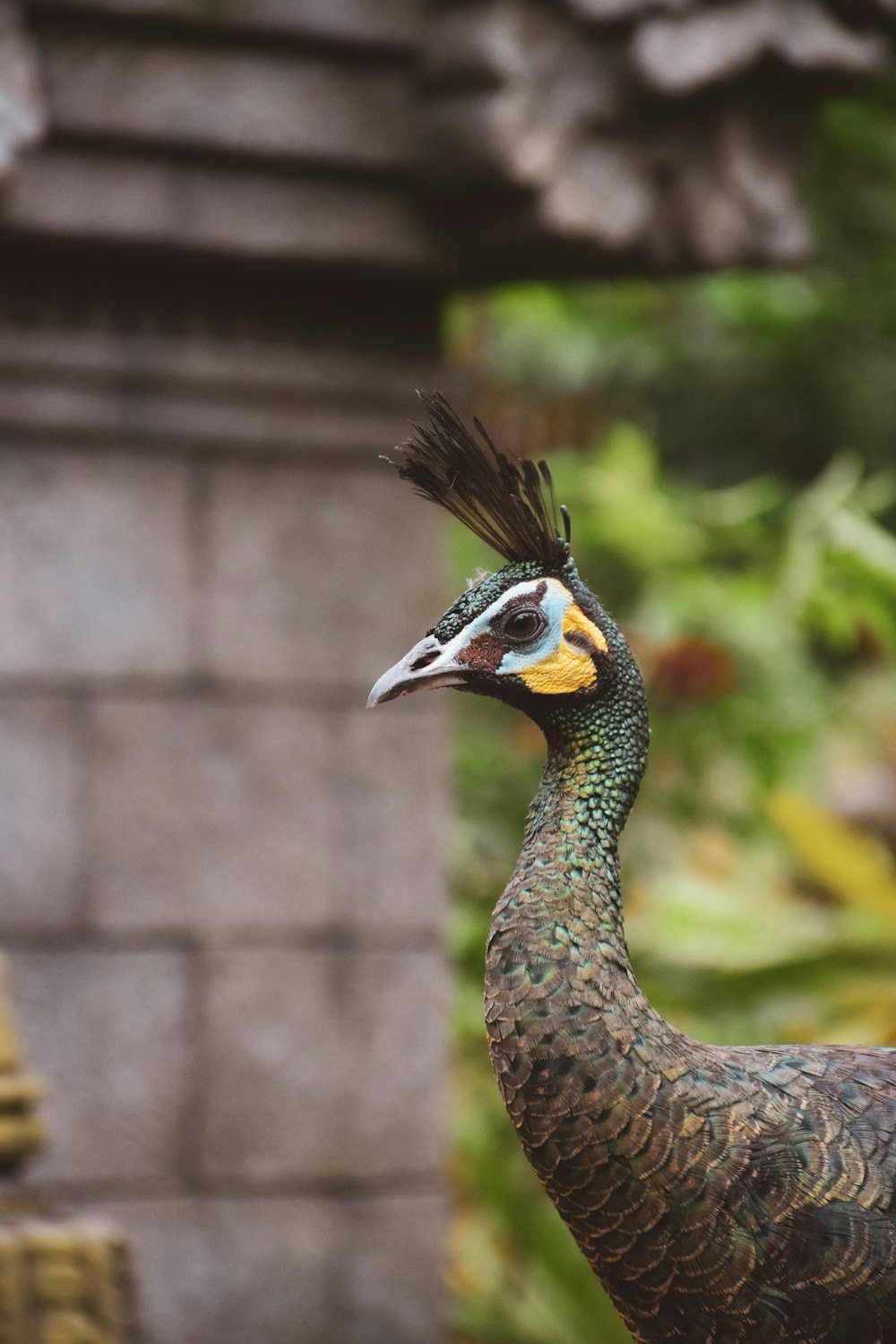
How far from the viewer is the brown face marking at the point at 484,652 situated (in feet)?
7.77

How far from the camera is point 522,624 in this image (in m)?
2.38

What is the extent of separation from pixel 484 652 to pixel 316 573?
106 inches

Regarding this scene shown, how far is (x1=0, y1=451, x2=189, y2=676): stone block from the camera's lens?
15.7 ft

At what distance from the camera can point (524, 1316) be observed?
623cm

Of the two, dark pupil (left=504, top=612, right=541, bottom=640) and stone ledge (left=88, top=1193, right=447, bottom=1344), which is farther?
stone ledge (left=88, top=1193, right=447, bottom=1344)

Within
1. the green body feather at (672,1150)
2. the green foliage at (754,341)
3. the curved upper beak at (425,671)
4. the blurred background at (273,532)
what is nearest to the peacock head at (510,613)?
the curved upper beak at (425,671)

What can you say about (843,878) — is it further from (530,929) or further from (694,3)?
(530,929)

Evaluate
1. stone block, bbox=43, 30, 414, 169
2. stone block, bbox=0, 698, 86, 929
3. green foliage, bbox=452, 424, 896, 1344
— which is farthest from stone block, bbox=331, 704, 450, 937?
stone block, bbox=43, 30, 414, 169

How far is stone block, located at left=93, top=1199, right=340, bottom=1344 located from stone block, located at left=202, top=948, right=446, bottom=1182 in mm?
112

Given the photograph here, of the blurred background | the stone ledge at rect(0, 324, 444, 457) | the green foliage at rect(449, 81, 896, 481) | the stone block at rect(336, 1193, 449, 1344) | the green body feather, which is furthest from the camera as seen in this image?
the green foliage at rect(449, 81, 896, 481)

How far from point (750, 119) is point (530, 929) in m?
3.29

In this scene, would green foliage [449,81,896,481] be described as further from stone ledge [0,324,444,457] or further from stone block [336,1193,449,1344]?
stone block [336,1193,449,1344]

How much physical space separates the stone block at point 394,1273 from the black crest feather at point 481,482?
3.01 m

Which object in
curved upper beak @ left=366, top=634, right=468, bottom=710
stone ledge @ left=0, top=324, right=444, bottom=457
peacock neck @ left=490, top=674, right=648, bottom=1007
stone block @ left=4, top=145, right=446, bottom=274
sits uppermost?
stone block @ left=4, top=145, right=446, bottom=274
